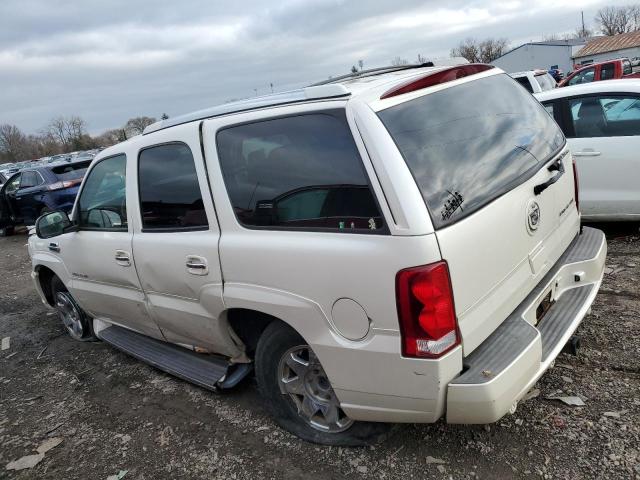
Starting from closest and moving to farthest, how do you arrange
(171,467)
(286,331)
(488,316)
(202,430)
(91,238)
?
(488,316)
(286,331)
(171,467)
(202,430)
(91,238)

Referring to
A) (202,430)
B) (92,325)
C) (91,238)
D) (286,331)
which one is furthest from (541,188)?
(92,325)

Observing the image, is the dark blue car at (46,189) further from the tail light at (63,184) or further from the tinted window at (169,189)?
the tinted window at (169,189)

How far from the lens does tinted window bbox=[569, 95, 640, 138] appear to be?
203 inches

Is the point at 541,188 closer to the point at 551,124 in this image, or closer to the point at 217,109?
the point at 551,124

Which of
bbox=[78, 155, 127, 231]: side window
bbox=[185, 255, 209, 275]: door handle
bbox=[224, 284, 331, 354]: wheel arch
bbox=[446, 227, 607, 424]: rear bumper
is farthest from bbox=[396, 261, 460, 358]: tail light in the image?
bbox=[78, 155, 127, 231]: side window

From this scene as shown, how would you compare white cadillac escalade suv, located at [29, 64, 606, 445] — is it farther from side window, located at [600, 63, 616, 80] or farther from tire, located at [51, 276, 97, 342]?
side window, located at [600, 63, 616, 80]

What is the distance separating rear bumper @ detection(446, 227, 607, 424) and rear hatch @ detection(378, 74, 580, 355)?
7 centimetres

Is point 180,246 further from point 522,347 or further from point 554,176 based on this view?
point 554,176

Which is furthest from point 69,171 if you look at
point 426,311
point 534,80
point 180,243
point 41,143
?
point 41,143

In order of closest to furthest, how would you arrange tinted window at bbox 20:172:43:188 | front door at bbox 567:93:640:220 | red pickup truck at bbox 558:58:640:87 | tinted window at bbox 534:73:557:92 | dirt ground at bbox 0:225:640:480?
dirt ground at bbox 0:225:640:480, front door at bbox 567:93:640:220, tinted window at bbox 20:172:43:188, tinted window at bbox 534:73:557:92, red pickup truck at bbox 558:58:640:87

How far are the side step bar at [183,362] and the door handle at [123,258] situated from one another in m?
0.76

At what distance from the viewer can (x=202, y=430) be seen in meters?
3.23

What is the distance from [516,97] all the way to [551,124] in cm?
37

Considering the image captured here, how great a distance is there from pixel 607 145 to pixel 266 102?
406 centimetres
